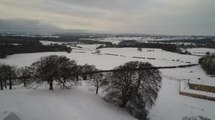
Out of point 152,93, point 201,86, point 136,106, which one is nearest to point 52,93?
point 136,106

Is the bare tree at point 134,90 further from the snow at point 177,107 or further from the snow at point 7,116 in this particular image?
the snow at point 7,116

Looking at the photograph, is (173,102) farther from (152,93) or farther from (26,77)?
(26,77)

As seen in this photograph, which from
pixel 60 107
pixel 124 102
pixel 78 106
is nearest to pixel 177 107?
pixel 124 102

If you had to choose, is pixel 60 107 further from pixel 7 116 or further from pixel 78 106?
pixel 7 116

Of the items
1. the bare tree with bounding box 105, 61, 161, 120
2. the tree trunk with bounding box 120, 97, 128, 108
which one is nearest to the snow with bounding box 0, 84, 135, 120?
the tree trunk with bounding box 120, 97, 128, 108

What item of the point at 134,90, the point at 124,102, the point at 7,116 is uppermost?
the point at 7,116

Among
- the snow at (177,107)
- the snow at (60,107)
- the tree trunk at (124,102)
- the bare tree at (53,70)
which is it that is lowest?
the snow at (177,107)

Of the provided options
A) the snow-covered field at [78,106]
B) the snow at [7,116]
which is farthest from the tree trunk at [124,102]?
the snow at [7,116]

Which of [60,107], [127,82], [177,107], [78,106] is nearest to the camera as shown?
[60,107]
